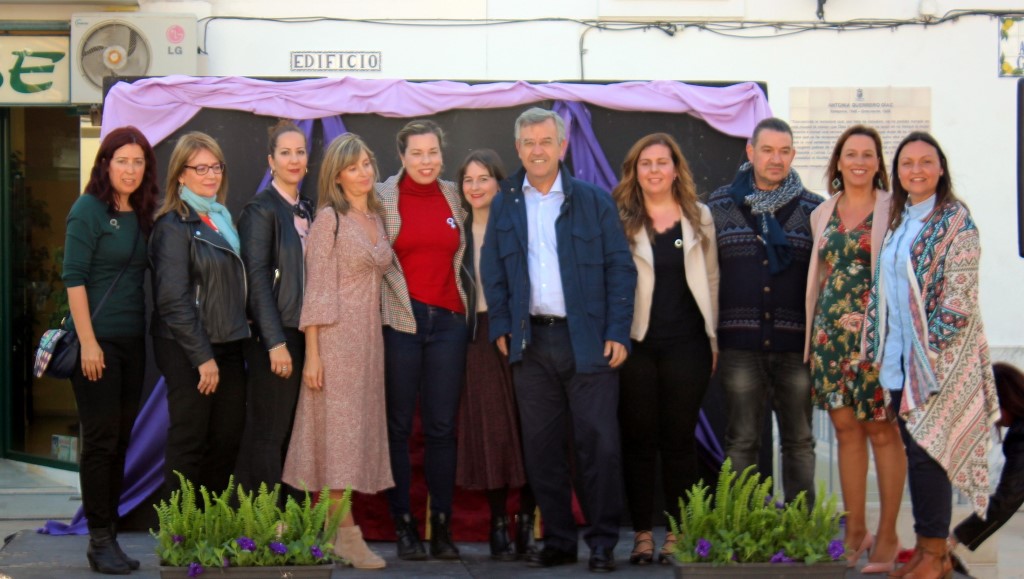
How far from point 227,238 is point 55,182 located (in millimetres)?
3841

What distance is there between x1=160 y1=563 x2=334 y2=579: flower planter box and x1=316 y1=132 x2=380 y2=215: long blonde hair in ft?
5.25

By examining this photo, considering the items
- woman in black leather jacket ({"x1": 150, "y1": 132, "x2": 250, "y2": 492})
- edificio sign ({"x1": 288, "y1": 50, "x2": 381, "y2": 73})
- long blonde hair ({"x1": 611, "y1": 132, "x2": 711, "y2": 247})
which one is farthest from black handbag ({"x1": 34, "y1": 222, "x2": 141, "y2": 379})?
edificio sign ({"x1": 288, "y1": 50, "x2": 381, "y2": 73})

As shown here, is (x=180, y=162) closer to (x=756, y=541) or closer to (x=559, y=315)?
(x=559, y=315)

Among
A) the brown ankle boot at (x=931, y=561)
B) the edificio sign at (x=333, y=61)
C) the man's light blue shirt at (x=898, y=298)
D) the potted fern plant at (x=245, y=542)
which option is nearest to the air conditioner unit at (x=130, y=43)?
the edificio sign at (x=333, y=61)

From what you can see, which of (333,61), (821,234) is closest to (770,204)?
(821,234)

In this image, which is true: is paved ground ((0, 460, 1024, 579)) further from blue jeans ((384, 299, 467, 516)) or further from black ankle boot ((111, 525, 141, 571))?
blue jeans ((384, 299, 467, 516))

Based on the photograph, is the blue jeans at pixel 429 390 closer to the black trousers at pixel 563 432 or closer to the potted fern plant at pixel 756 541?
the black trousers at pixel 563 432

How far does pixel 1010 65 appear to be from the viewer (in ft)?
26.6

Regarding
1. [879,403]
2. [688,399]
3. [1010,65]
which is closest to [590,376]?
[688,399]

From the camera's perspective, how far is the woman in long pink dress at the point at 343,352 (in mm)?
4965

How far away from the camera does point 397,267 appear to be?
5121 millimetres

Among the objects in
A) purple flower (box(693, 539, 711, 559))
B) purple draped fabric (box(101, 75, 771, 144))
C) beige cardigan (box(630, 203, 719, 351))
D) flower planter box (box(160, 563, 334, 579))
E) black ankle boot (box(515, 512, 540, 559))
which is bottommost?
black ankle boot (box(515, 512, 540, 559))

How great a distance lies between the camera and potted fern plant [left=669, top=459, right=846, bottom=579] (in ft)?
13.1

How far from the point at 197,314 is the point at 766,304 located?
2.19 metres
